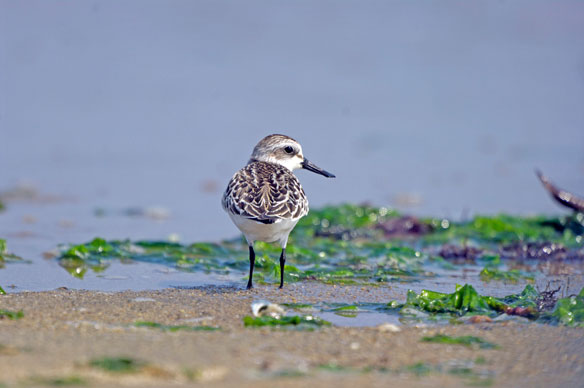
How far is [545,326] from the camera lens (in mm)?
5027

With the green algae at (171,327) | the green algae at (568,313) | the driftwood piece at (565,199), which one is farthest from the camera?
the driftwood piece at (565,199)

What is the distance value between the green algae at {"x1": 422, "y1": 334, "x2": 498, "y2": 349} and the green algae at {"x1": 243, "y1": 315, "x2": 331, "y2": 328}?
0.67 meters

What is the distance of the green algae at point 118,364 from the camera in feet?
12.4

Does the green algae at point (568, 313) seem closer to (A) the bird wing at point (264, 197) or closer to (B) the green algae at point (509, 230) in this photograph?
(A) the bird wing at point (264, 197)

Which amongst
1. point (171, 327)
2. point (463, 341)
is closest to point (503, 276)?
point (463, 341)

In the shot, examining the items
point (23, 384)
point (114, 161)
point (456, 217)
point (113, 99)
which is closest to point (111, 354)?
point (23, 384)

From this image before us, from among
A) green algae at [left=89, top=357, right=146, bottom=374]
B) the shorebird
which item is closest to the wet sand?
green algae at [left=89, top=357, right=146, bottom=374]

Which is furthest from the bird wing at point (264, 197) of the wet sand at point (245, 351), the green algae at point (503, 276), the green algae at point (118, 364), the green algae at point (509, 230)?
the green algae at point (509, 230)

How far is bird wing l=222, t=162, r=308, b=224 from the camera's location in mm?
6074

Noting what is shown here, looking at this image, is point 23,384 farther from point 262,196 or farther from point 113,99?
point 113,99

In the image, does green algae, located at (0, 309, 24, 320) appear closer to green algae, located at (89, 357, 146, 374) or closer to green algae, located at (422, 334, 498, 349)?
green algae, located at (89, 357, 146, 374)

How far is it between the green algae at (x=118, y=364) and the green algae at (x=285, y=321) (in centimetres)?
111

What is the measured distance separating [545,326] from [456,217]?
193 inches

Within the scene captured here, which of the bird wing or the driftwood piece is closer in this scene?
the driftwood piece
